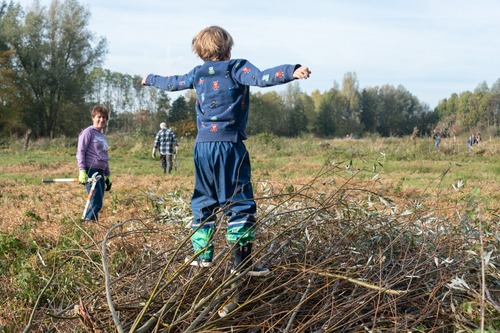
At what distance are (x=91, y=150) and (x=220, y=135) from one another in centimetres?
337

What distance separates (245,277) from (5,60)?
40201 mm

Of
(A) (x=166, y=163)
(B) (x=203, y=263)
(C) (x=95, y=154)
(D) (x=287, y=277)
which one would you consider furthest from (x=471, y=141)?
(B) (x=203, y=263)

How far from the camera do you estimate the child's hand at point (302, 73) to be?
9.58 ft

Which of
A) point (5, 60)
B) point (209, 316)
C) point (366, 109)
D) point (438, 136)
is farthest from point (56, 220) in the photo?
point (366, 109)

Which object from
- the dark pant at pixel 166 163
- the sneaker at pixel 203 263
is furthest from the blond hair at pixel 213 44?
the dark pant at pixel 166 163

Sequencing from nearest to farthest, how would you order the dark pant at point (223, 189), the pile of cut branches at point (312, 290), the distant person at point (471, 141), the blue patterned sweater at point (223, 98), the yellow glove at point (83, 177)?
1. the pile of cut branches at point (312, 290)
2. the dark pant at point (223, 189)
3. the blue patterned sweater at point (223, 98)
4. the yellow glove at point (83, 177)
5. the distant person at point (471, 141)

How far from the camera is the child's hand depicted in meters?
2.92

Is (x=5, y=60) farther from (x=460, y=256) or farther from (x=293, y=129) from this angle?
(x=293, y=129)

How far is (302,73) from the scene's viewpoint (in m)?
2.95

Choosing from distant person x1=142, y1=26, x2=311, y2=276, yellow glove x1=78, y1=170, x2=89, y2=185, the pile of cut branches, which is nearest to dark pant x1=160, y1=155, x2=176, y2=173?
yellow glove x1=78, y1=170, x2=89, y2=185

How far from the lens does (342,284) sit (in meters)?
2.99

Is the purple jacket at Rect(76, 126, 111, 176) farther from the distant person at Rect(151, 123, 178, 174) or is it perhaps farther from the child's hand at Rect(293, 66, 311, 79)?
the distant person at Rect(151, 123, 178, 174)

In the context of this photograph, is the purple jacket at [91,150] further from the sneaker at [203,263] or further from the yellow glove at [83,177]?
the sneaker at [203,263]

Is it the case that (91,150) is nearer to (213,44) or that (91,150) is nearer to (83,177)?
(83,177)
